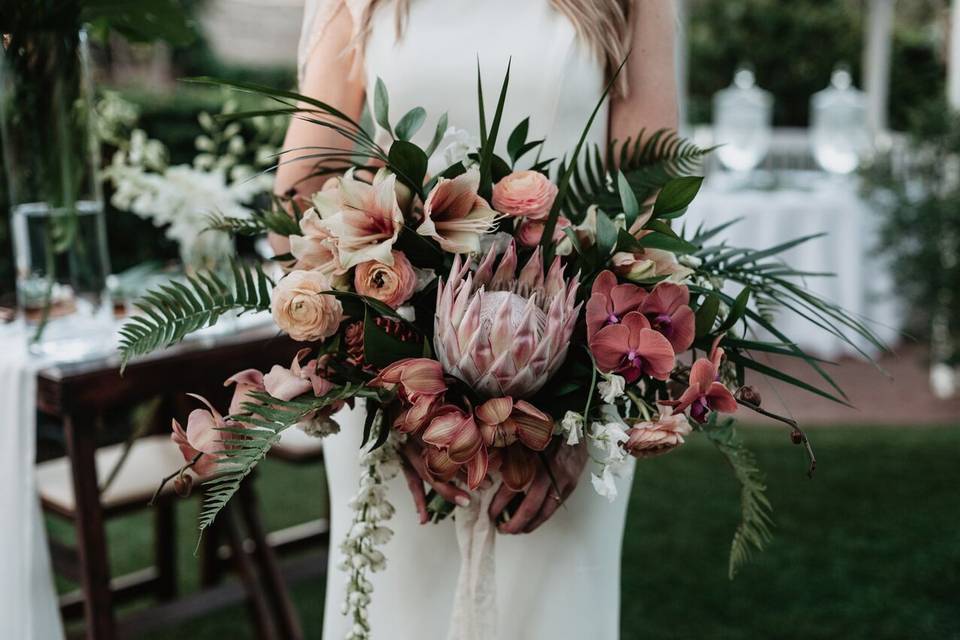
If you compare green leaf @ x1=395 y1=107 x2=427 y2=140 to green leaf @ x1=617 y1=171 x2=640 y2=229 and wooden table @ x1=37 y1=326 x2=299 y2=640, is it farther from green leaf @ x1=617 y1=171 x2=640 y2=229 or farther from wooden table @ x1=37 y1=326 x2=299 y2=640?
wooden table @ x1=37 y1=326 x2=299 y2=640

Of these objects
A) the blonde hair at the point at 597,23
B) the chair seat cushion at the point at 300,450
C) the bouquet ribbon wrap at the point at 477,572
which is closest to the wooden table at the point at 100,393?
the chair seat cushion at the point at 300,450

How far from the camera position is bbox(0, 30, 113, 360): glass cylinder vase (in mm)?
2002

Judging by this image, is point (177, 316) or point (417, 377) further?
point (177, 316)

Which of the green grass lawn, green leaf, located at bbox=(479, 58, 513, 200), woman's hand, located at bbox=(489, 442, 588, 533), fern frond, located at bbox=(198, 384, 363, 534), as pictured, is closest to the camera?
fern frond, located at bbox=(198, 384, 363, 534)

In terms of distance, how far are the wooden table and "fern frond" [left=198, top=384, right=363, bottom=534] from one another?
96 cm

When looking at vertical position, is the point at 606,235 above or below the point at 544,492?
above

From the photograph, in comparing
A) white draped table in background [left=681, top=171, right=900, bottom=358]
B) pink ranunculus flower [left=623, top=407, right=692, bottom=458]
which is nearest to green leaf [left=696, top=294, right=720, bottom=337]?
pink ranunculus flower [left=623, top=407, right=692, bottom=458]

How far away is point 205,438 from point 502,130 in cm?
72

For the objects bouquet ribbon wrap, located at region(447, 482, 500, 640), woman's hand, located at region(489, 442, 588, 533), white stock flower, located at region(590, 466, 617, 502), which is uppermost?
white stock flower, located at region(590, 466, 617, 502)

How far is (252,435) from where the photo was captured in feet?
3.35

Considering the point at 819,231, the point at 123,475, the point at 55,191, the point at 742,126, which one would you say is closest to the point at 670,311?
the point at 55,191

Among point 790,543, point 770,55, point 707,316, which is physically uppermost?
point 770,55

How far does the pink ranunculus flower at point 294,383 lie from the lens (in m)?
1.09

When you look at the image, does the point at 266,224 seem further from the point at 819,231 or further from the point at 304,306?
the point at 819,231
